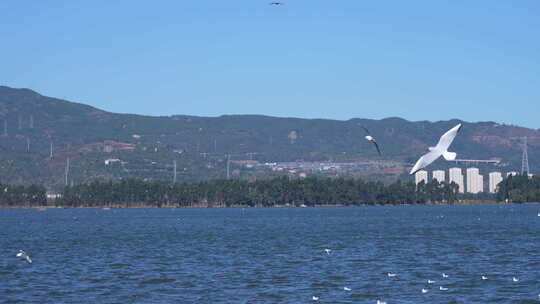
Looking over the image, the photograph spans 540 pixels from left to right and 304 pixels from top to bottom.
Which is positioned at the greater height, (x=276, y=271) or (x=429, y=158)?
Answer: (x=429, y=158)

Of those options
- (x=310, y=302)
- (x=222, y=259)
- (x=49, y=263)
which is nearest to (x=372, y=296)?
(x=310, y=302)

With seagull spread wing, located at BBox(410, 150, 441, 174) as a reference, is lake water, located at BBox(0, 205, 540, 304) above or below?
below

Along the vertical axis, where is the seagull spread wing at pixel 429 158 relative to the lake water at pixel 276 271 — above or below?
above

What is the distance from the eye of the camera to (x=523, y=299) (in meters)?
54.3

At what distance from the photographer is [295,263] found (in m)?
78.0

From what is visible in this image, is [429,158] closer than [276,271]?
Yes

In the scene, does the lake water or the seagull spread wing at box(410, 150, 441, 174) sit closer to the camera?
the seagull spread wing at box(410, 150, 441, 174)

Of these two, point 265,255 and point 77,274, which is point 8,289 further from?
point 265,255

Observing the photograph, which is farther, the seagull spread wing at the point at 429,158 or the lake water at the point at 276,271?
the lake water at the point at 276,271

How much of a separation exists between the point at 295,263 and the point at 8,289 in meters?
26.1

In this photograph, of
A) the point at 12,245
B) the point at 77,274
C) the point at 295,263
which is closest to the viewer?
the point at 77,274

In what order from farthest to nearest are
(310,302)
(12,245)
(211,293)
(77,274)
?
(12,245)
(77,274)
(211,293)
(310,302)

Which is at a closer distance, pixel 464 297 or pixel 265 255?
pixel 464 297

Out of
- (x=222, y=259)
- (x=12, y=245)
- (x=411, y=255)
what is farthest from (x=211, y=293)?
(x=12, y=245)
